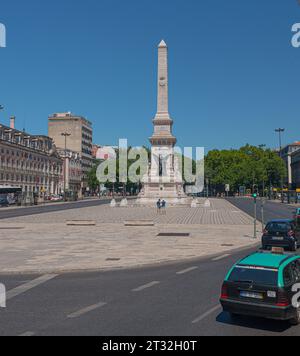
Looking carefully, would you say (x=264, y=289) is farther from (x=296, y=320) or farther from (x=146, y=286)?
(x=146, y=286)

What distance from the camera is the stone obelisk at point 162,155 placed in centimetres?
6738

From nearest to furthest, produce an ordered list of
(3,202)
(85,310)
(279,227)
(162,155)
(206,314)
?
(206,314) < (85,310) < (279,227) < (162,155) < (3,202)

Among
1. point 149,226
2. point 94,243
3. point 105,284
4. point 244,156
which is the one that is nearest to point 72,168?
point 244,156

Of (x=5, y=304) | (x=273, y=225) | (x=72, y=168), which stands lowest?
(x=5, y=304)

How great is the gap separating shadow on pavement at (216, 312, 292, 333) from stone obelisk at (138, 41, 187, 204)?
58181 millimetres

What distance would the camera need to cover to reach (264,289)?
25.5 feet

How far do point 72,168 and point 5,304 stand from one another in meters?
125

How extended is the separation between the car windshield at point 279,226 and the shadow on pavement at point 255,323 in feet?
33.7

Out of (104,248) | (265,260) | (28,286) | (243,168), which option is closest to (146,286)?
Result: (28,286)

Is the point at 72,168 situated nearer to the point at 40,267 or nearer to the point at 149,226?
the point at 149,226

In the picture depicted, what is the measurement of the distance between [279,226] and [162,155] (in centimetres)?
5064

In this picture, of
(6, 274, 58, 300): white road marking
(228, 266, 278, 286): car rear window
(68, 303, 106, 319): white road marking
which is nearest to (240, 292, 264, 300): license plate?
(228, 266, 278, 286): car rear window

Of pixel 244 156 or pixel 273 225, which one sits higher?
pixel 244 156

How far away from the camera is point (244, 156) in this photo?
142m
